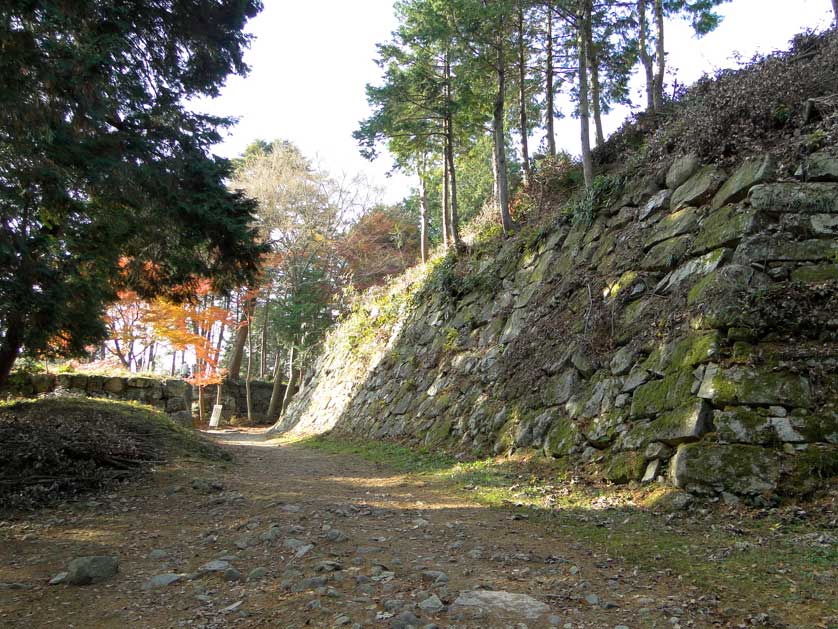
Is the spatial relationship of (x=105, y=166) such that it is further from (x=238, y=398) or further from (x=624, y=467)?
(x=238, y=398)

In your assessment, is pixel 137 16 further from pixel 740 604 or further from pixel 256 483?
pixel 740 604

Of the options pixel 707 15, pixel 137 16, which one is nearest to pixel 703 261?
pixel 137 16

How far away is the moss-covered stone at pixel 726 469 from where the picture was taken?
4621 mm

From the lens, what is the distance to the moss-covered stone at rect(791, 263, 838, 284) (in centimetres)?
556

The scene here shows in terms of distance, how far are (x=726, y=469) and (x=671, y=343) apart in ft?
6.16

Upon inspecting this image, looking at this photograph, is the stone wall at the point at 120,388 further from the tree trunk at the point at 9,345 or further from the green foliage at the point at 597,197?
the green foliage at the point at 597,197

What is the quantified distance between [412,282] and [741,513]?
529 inches

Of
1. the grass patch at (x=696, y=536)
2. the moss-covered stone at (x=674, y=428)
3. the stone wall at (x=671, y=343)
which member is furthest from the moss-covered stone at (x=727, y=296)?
the grass patch at (x=696, y=536)

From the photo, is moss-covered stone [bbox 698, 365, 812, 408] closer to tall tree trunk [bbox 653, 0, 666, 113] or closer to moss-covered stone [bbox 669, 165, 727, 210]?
moss-covered stone [bbox 669, 165, 727, 210]

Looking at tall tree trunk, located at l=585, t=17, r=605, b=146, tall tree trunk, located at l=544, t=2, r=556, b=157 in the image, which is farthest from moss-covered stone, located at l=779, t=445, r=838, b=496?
tall tree trunk, located at l=544, t=2, r=556, b=157

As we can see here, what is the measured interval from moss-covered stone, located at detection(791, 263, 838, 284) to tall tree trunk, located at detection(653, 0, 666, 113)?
7.04 metres

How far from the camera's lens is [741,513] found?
445 cm

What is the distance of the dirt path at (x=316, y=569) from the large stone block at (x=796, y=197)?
4.88 metres

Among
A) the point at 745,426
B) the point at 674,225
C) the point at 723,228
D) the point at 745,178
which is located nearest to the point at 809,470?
the point at 745,426
